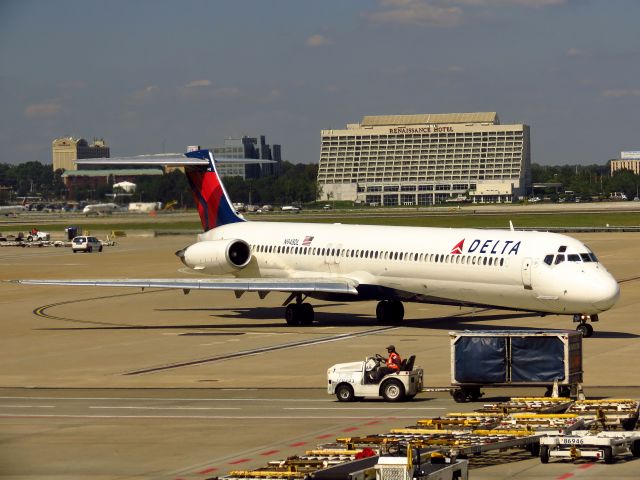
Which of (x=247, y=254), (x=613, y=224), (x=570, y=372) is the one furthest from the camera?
(x=613, y=224)

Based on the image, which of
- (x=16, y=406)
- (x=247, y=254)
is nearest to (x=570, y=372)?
(x=16, y=406)

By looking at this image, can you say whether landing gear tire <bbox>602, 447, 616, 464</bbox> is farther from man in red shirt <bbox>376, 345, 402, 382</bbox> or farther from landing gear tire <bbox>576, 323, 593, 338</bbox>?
landing gear tire <bbox>576, 323, 593, 338</bbox>

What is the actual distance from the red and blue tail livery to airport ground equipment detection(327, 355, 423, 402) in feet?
84.7

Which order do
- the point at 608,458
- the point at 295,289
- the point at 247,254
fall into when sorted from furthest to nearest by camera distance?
the point at 247,254, the point at 295,289, the point at 608,458

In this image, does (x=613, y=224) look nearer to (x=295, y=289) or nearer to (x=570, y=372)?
(x=295, y=289)

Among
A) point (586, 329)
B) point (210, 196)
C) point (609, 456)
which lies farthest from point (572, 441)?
point (210, 196)

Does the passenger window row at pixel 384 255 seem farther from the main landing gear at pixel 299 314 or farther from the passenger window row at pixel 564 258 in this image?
the main landing gear at pixel 299 314

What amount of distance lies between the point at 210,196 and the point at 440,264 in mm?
15802

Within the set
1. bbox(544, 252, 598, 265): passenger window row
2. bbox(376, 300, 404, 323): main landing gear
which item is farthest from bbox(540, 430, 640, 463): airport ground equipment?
bbox(376, 300, 404, 323): main landing gear

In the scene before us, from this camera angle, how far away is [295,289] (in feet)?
152

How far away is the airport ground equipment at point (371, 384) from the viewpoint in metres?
30.2

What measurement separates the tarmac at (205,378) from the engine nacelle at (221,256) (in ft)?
6.96

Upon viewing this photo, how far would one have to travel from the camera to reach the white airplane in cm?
4047

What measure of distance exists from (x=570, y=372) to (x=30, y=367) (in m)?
17.2
